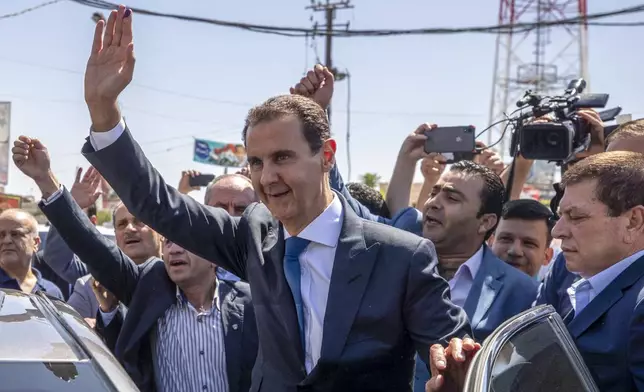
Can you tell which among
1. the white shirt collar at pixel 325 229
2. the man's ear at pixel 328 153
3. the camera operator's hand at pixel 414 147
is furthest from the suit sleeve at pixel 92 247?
the camera operator's hand at pixel 414 147

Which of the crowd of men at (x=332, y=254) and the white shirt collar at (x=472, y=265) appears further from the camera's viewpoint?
the white shirt collar at (x=472, y=265)

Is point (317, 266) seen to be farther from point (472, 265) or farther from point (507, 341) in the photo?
point (472, 265)

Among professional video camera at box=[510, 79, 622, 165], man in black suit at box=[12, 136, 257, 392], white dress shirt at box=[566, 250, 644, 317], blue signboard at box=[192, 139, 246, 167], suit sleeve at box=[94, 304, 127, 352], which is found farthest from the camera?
blue signboard at box=[192, 139, 246, 167]

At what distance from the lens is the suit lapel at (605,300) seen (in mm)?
2678

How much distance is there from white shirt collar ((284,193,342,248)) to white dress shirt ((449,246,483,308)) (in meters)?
1.30

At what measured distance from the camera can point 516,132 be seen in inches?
203

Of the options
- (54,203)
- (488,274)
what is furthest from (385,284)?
(54,203)

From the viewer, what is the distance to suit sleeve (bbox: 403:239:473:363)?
105 inches

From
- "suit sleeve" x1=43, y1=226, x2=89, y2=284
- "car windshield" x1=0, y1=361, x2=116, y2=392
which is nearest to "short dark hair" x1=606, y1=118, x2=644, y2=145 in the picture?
"car windshield" x1=0, y1=361, x2=116, y2=392

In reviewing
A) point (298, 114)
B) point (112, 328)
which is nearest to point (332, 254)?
point (298, 114)

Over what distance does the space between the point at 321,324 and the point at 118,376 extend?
83cm

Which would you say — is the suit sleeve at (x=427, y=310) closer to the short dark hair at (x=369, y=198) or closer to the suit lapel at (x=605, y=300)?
the suit lapel at (x=605, y=300)

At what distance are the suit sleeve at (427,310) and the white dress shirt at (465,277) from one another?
3.93 ft

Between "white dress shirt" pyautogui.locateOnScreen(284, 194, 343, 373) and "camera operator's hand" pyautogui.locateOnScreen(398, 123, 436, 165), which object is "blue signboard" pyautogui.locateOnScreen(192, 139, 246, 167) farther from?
"white dress shirt" pyautogui.locateOnScreen(284, 194, 343, 373)
